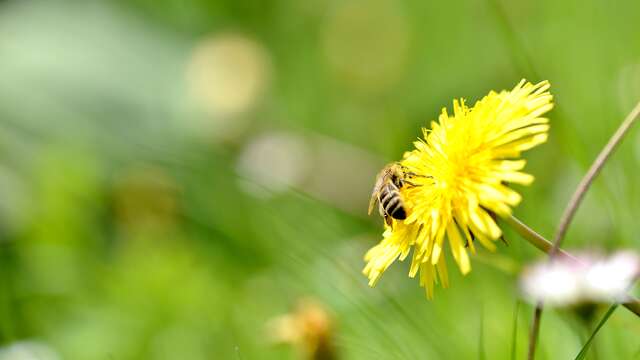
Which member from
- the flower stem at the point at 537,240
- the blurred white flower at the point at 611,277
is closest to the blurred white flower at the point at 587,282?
the blurred white flower at the point at 611,277

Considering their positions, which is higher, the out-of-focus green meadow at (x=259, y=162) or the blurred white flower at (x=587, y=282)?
the blurred white flower at (x=587, y=282)

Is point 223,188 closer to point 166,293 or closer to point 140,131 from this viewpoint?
point 166,293

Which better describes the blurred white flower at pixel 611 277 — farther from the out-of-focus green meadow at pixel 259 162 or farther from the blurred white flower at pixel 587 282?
the out-of-focus green meadow at pixel 259 162

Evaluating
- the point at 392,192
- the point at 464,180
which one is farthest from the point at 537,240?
the point at 392,192

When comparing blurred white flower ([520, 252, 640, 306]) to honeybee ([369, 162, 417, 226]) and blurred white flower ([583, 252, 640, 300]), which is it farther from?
honeybee ([369, 162, 417, 226])

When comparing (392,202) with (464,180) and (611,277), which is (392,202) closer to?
(464,180)

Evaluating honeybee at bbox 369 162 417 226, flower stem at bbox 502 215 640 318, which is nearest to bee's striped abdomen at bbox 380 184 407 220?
honeybee at bbox 369 162 417 226

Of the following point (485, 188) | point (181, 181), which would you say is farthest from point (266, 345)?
point (181, 181)
